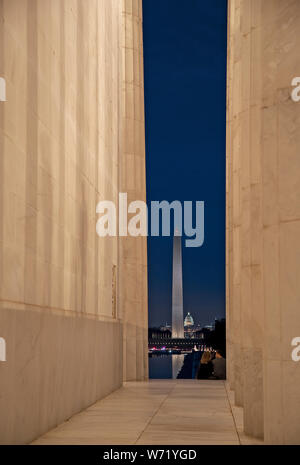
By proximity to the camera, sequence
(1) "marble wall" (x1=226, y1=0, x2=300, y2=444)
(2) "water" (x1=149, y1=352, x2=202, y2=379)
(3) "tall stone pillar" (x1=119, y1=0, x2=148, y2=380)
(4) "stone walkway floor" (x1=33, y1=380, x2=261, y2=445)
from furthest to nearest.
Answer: (2) "water" (x1=149, y1=352, x2=202, y2=379) → (3) "tall stone pillar" (x1=119, y1=0, x2=148, y2=380) → (4) "stone walkway floor" (x1=33, y1=380, x2=261, y2=445) → (1) "marble wall" (x1=226, y1=0, x2=300, y2=444)

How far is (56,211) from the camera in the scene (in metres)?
16.6

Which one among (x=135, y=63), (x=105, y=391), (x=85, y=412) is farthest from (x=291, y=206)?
(x=135, y=63)

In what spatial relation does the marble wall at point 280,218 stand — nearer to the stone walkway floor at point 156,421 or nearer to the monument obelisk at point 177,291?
the stone walkway floor at point 156,421

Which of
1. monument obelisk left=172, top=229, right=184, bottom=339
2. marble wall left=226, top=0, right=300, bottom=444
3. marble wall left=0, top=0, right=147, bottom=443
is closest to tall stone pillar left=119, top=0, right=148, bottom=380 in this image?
marble wall left=0, top=0, right=147, bottom=443

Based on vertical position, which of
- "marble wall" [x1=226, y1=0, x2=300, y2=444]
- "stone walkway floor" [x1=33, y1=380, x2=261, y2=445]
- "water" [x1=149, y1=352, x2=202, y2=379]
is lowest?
"water" [x1=149, y1=352, x2=202, y2=379]

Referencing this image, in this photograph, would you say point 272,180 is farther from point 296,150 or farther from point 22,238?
point 22,238

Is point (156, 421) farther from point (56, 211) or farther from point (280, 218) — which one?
point (280, 218)

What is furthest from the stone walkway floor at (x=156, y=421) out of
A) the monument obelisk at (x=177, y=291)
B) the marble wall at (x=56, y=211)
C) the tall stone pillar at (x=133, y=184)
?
the monument obelisk at (x=177, y=291)

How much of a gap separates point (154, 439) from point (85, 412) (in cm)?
525

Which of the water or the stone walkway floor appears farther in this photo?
the water

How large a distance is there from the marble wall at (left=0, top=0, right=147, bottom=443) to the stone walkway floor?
0.55 meters

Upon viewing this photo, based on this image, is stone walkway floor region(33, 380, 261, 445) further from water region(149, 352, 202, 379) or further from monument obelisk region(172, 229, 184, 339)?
monument obelisk region(172, 229, 184, 339)

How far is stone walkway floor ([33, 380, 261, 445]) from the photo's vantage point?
1423 centimetres

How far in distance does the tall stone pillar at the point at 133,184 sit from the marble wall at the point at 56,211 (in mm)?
5158
